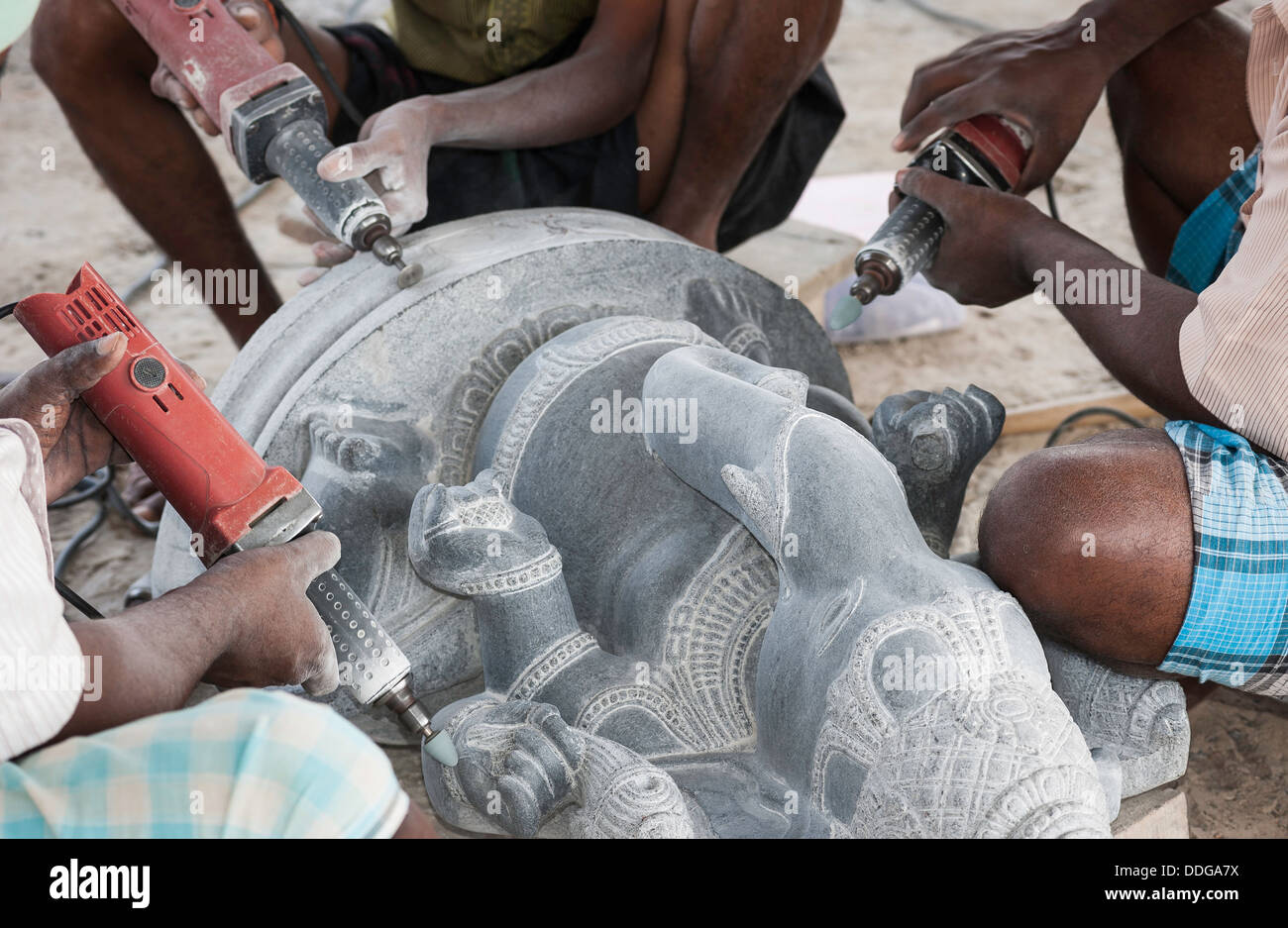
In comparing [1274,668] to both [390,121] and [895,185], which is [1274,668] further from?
[390,121]

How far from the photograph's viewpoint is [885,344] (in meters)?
3.49

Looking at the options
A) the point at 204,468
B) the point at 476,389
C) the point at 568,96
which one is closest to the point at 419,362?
the point at 476,389

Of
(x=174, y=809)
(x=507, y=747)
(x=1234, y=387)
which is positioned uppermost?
A: (x=1234, y=387)

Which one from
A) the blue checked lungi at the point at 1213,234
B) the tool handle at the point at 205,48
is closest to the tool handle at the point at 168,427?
the tool handle at the point at 205,48

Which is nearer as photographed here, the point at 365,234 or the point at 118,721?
the point at 118,721

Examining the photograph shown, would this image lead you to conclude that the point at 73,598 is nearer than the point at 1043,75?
Yes

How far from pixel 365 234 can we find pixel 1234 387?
4.01 feet

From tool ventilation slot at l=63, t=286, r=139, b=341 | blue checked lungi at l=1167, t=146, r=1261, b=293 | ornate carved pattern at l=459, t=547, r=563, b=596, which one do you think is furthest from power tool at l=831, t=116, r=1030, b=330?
tool ventilation slot at l=63, t=286, r=139, b=341

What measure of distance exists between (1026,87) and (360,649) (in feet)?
4.58

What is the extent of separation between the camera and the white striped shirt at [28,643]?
1.11m

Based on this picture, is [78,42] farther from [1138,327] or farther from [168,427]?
[1138,327]

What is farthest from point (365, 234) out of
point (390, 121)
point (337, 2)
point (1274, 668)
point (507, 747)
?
point (337, 2)

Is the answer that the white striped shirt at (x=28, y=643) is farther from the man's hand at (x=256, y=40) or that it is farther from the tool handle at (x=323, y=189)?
the man's hand at (x=256, y=40)

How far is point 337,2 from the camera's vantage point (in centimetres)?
546
